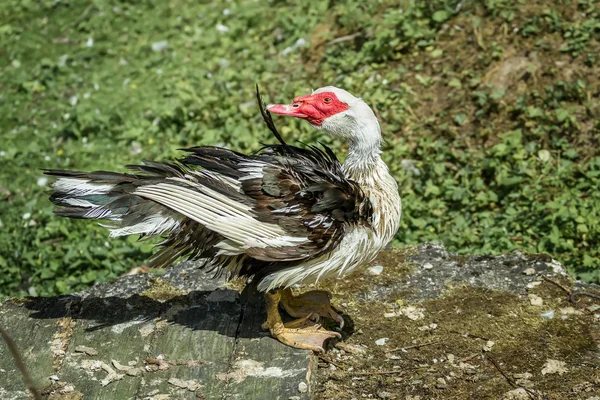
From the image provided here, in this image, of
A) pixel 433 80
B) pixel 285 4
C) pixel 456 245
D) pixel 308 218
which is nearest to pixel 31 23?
pixel 285 4

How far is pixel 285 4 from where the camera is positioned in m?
8.94

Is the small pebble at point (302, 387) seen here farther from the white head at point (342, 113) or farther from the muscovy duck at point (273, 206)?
the white head at point (342, 113)

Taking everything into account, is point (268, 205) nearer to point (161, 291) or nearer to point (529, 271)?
point (161, 291)

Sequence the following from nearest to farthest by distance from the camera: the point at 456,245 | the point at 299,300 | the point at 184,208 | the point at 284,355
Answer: the point at 184,208 < the point at 284,355 < the point at 299,300 < the point at 456,245

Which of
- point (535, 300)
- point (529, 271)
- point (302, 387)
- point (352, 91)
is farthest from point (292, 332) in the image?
point (352, 91)

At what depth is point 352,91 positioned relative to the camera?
291 inches

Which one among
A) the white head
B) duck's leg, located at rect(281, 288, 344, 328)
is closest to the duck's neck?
the white head

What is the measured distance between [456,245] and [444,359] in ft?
6.00

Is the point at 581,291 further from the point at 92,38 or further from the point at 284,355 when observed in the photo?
the point at 92,38

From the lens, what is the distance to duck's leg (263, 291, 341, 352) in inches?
164

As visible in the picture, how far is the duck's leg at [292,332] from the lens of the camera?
13.7 feet

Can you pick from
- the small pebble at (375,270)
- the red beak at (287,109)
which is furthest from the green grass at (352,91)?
the red beak at (287,109)

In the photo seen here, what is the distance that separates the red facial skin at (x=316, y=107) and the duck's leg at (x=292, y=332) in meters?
0.95

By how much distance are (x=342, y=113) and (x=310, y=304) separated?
44.1 inches
